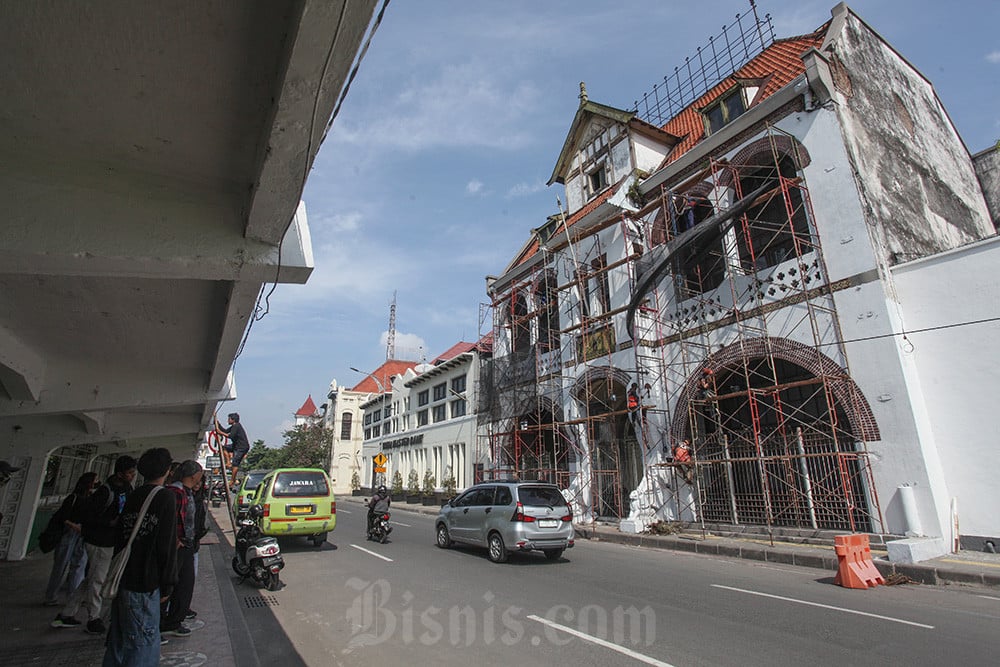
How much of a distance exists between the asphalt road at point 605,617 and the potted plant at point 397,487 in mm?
25643

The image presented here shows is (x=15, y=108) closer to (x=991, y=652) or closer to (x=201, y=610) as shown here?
(x=201, y=610)

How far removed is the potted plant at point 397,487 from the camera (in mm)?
35125

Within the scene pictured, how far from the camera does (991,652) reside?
→ 5.21 meters

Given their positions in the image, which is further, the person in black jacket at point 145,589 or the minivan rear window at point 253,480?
the minivan rear window at point 253,480

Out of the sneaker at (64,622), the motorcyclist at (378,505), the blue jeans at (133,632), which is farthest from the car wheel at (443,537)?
the blue jeans at (133,632)

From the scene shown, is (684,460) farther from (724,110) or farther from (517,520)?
(724,110)

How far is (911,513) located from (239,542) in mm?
12955

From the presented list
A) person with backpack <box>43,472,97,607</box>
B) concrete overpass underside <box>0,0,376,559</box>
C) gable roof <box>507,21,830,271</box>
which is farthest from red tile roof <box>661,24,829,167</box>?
person with backpack <box>43,472,97,607</box>

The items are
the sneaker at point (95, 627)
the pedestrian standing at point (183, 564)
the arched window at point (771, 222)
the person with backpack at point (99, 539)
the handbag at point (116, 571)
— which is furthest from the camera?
the arched window at point (771, 222)

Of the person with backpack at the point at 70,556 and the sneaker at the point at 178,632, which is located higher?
the person with backpack at the point at 70,556

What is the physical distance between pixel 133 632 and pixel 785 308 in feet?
47.4

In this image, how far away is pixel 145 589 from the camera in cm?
367

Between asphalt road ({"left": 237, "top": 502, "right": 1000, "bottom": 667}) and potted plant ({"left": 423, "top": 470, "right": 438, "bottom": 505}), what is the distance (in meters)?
21.4

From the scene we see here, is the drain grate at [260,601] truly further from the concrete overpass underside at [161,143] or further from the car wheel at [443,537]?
the car wheel at [443,537]
